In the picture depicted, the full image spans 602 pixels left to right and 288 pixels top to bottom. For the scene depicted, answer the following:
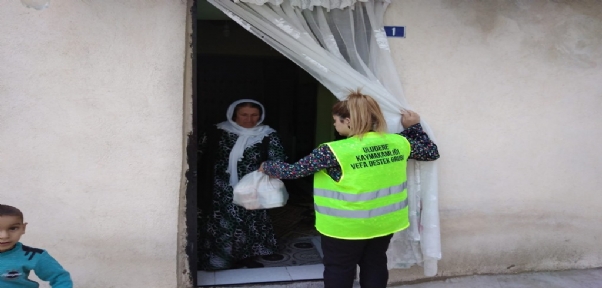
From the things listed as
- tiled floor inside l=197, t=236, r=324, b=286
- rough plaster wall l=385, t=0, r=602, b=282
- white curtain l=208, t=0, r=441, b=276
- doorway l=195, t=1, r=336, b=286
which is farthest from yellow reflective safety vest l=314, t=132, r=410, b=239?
doorway l=195, t=1, r=336, b=286

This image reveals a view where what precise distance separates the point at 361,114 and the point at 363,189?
414 mm

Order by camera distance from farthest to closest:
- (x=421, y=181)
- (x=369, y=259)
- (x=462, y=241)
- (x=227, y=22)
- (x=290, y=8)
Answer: (x=227, y=22) → (x=462, y=241) → (x=421, y=181) → (x=290, y=8) → (x=369, y=259)

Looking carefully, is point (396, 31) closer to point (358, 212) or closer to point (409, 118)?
point (409, 118)

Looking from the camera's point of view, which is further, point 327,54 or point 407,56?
point 407,56

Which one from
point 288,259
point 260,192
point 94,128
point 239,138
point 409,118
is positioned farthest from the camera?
point 288,259

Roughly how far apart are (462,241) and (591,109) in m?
1.49

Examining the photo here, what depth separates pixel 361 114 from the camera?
2.70m

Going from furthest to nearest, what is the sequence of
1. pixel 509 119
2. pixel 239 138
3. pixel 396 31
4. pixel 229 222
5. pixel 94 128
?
pixel 229 222
pixel 239 138
pixel 509 119
pixel 396 31
pixel 94 128

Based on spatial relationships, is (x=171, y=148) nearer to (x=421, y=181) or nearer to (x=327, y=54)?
(x=327, y=54)

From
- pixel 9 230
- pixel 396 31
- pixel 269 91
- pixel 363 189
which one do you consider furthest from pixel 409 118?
pixel 269 91

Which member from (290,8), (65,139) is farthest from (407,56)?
(65,139)

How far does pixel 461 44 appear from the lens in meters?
3.65

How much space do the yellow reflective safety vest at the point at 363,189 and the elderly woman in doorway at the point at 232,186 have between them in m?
1.20

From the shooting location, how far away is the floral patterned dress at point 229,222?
394 cm
